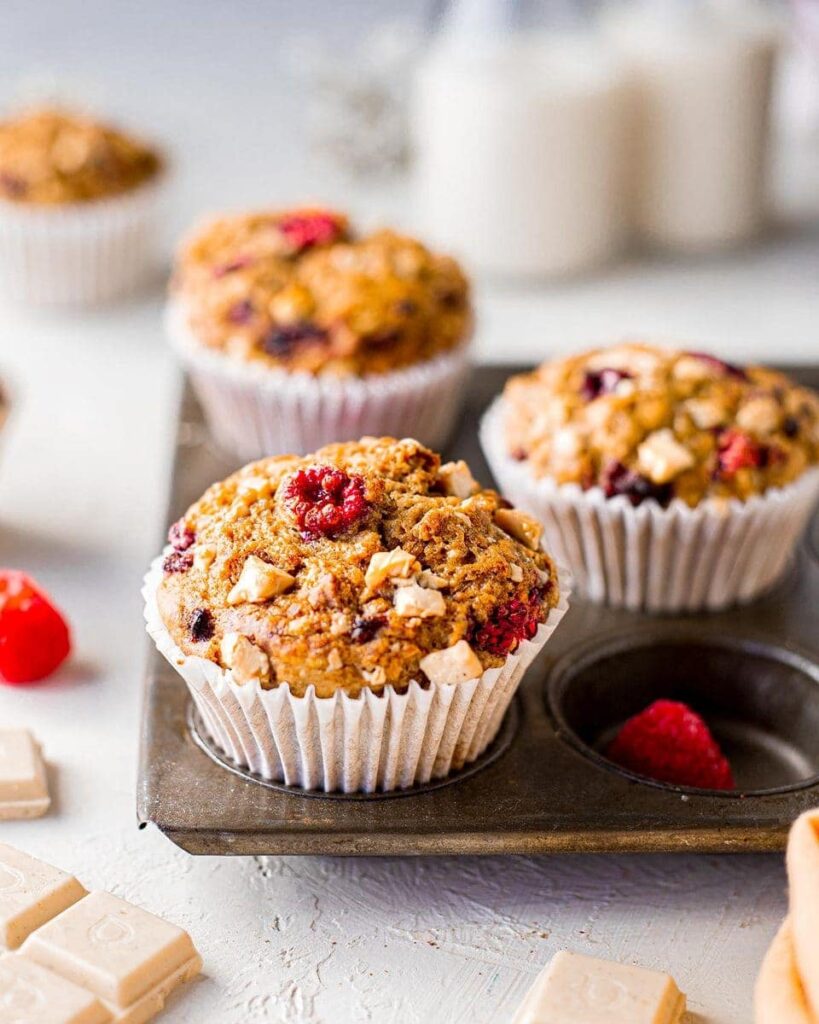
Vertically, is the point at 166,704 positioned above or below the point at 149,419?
above

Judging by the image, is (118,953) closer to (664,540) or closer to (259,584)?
(259,584)

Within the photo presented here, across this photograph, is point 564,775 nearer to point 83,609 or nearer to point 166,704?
point 166,704

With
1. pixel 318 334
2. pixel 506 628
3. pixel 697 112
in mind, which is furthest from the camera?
pixel 697 112

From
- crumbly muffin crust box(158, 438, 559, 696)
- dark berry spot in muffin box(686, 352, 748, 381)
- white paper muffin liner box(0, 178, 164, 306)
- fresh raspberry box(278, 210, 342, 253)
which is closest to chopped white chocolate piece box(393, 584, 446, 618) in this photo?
crumbly muffin crust box(158, 438, 559, 696)

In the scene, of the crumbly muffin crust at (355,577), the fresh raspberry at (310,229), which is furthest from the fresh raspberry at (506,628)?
the fresh raspberry at (310,229)

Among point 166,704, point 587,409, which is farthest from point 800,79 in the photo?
point 166,704

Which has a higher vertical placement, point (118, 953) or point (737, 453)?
point (737, 453)

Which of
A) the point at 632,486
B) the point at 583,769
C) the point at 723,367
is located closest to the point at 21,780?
the point at 583,769

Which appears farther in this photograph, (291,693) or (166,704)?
(166,704)
